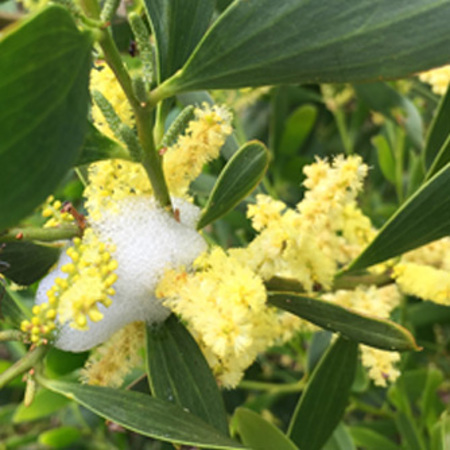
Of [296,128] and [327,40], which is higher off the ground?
[327,40]

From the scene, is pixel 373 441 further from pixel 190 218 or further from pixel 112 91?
pixel 112 91

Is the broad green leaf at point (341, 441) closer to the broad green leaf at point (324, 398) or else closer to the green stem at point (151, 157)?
the broad green leaf at point (324, 398)

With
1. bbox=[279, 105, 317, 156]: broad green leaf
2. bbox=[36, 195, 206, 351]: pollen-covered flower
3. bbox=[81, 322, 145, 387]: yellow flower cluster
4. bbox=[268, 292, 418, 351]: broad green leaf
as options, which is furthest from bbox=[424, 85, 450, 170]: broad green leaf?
bbox=[279, 105, 317, 156]: broad green leaf

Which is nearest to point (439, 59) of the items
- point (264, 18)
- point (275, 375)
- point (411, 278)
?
point (264, 18)

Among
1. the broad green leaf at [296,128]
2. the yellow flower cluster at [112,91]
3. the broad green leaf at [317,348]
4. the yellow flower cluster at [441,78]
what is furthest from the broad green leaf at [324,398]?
the broad green leaf at [296,128]

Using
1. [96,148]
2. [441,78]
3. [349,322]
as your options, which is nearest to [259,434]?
[349,322]

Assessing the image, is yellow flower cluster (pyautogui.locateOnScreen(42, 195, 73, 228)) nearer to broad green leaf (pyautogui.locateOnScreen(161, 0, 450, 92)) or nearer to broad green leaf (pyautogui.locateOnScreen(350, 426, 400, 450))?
broad green leaf (pyautogui.locateOnScreen(161, 0, 450, 92))
